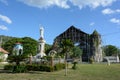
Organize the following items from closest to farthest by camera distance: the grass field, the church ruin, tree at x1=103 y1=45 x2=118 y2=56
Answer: the grass field < the church ruin < tree at x1=103 y1=45 x2=118 y2=56

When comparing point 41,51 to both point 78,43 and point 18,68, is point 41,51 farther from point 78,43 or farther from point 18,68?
point 78,43

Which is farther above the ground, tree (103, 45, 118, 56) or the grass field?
A: tree (103, 45, 118, 56)

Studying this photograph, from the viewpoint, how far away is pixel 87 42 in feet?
321

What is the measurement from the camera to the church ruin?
95.9 meters

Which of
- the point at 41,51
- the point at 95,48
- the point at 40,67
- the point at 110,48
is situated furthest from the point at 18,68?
the point at 110,48

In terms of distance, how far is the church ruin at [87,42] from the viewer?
315 ft

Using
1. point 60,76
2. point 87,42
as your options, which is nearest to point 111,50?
point 87,42

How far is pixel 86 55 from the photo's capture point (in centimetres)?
9781

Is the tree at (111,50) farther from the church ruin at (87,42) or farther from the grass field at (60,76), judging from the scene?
the grass field at (60,76)

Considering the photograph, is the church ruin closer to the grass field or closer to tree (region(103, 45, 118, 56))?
tree (region(103, 45, 118, 56))

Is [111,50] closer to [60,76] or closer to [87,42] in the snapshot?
[87,42]

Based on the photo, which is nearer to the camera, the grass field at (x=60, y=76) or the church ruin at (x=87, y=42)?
the grass field at (x=60, y=76)

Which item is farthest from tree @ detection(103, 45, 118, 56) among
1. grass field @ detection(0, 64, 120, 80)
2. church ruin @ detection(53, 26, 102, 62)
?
grass field @ detection(0, 64, 120, 80)

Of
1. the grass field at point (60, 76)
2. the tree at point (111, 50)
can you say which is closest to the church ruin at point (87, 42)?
the tree at point (111, 50)
